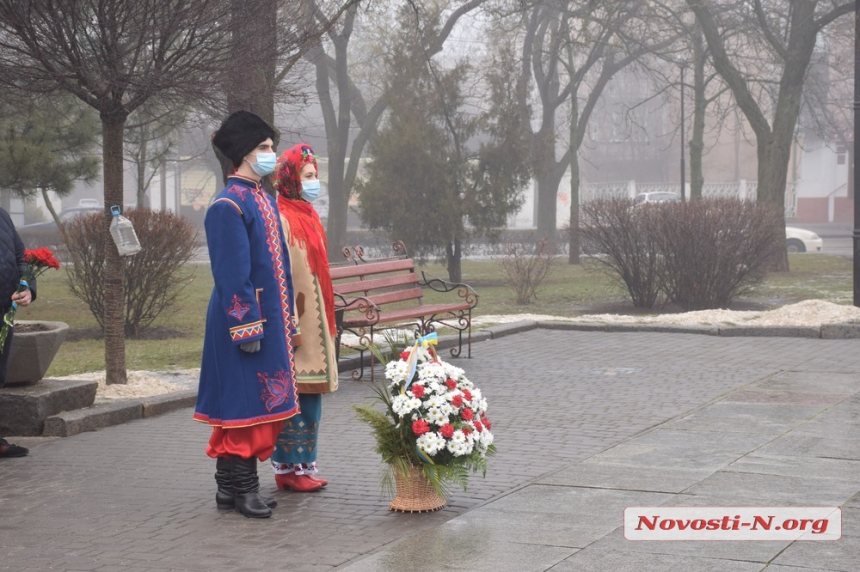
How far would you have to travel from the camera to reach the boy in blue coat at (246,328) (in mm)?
5824

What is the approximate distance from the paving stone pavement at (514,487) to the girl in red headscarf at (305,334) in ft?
0.53

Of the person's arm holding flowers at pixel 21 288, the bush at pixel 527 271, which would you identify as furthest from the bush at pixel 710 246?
the person's arm holding flowers at pixel 21 288

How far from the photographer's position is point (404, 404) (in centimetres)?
584

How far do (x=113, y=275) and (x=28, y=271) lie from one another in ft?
6.59

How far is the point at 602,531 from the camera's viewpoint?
5.35 m

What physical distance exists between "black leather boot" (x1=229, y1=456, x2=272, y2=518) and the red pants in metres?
0.04

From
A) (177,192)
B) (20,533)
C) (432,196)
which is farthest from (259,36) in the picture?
(177,192)

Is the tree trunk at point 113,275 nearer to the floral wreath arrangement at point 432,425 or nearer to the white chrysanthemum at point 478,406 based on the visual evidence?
the floral wreath arrangement at point 432,425

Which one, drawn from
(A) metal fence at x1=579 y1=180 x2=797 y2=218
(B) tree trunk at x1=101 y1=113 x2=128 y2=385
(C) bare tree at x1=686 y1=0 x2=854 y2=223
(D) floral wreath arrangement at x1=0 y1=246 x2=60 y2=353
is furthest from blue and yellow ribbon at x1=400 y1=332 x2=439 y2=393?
(A) metal fence at x1=579 y1=180 x2=797 y2=218

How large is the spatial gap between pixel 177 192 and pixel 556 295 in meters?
42.5

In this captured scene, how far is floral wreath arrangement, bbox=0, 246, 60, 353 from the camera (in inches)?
290

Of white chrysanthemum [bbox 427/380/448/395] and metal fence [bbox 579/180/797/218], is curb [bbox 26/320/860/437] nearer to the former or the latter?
white chrysanthemum [bbox 427/380/448/395]

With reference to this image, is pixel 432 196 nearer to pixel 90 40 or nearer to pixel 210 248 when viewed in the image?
pixel 90 40

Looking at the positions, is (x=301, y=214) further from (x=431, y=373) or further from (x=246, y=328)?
(x=431, y=373)
